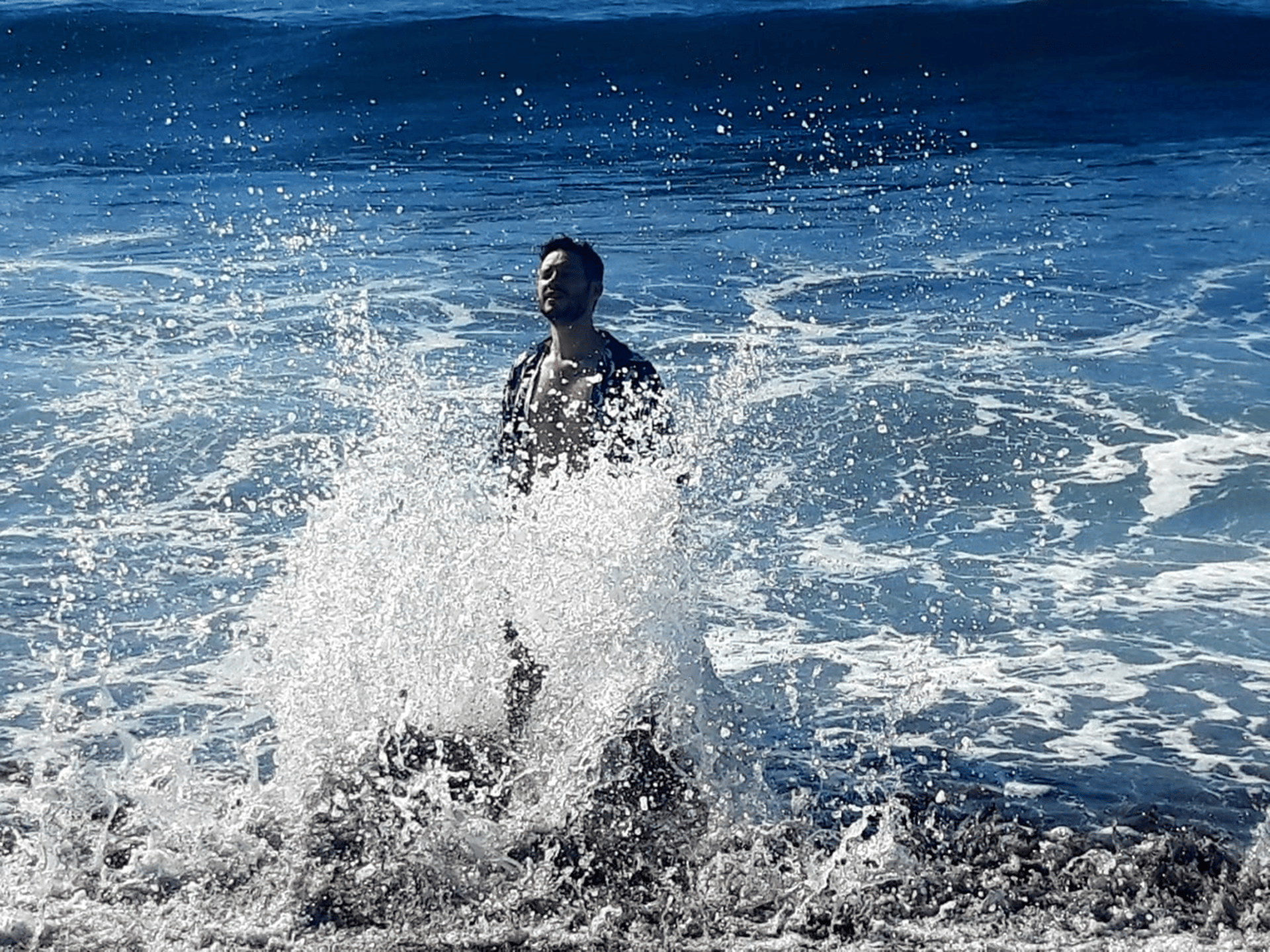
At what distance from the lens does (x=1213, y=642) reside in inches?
263

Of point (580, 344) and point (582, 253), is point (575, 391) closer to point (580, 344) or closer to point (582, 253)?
point (580, 344)

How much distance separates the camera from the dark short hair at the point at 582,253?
5266mm

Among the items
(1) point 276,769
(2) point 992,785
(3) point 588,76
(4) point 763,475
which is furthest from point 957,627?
(3) point 588,76

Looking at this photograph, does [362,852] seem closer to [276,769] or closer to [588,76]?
[276,769]

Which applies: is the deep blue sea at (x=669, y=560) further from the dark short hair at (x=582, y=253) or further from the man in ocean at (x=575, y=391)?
the dark short hair at (x=582, y=253)

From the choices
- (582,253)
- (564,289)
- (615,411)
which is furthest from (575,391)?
(582,253)

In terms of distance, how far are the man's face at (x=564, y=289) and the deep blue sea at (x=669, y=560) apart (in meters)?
0.51

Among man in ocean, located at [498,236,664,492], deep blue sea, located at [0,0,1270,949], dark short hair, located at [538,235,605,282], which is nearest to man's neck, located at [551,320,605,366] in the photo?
man in ocean, located at [498,236,664,492]

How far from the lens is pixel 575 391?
5328mm

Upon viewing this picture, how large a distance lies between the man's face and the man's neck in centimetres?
4

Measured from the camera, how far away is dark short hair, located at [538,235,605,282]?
527 centimetres

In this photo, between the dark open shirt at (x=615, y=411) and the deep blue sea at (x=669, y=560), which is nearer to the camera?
the deep blue sea at (x=669, y=560)

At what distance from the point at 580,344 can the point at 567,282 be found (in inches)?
7.6

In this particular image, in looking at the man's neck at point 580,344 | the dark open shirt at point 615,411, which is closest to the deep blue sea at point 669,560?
the dark open shirt at point 615,411
